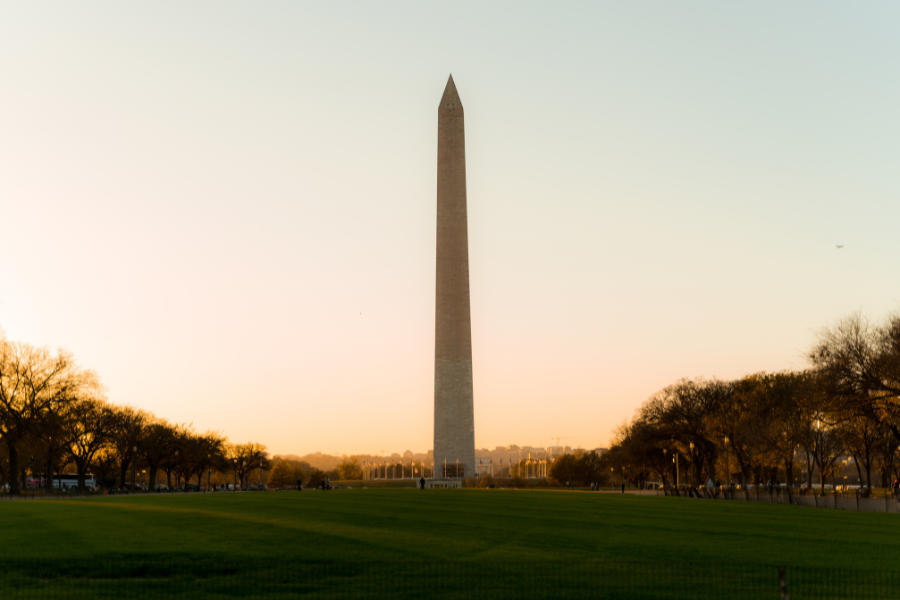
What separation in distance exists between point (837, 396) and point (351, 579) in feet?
113

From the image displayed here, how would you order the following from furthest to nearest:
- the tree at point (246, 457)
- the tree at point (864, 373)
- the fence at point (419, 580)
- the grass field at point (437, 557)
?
the tree at point (246, 457)
the tree at point (864, 373)
the grass field at point (437, 557)
the fence at point (419, 580)

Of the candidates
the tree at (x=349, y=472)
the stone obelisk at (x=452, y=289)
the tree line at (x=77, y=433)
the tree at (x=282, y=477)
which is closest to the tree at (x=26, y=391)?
the tree line at (x=77, y=433)

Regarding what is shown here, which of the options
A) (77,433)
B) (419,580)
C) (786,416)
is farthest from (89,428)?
(419,580)

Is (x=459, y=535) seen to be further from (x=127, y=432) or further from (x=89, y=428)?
(x=127, y=432)

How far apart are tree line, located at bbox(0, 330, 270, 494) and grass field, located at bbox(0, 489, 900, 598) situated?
137 feet

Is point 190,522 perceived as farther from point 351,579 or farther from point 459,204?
point 459,204

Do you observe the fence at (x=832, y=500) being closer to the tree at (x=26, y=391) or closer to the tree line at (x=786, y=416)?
the tree line at (x=786, y=416)

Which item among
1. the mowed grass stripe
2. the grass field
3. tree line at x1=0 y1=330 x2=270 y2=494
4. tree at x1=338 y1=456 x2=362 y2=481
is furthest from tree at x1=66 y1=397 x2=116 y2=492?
tree at x1=338 y1=456 x2=362 y2=481

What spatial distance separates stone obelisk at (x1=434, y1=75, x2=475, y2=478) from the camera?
79625mm

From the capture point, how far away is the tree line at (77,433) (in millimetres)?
67500

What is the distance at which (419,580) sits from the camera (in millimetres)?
16016

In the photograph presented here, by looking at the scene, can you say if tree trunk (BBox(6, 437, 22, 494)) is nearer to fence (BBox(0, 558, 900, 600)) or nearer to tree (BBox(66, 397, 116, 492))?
tree (BBox(66, 397, 116, 492))

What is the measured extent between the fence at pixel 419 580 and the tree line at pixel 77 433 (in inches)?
2157

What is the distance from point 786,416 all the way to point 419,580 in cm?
5787
